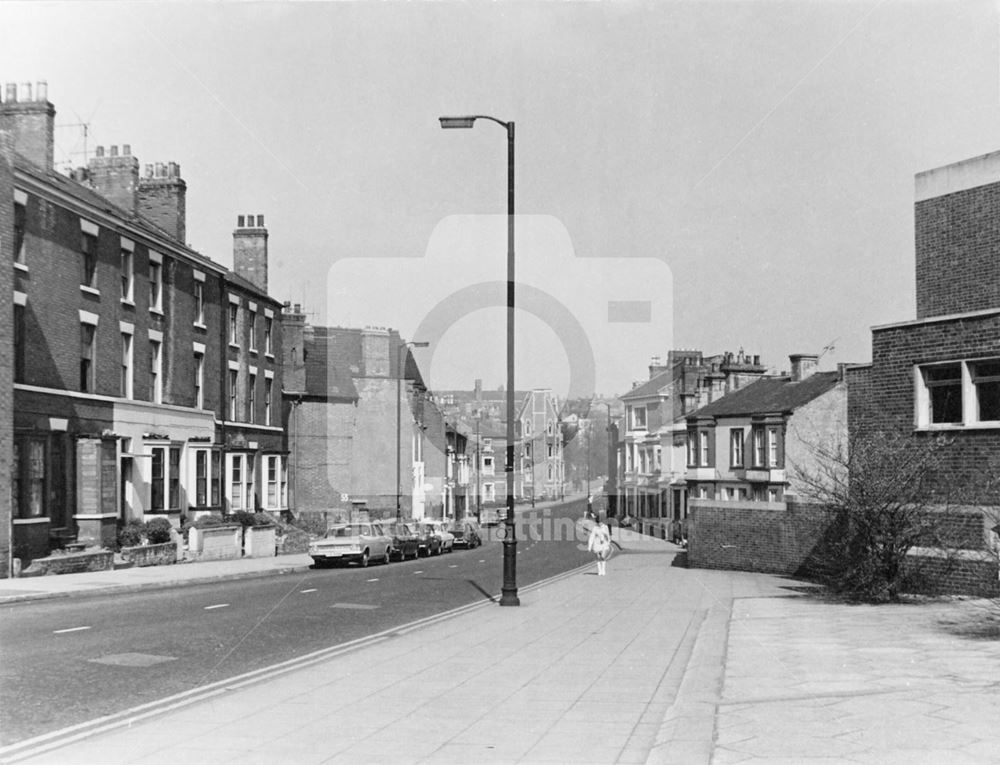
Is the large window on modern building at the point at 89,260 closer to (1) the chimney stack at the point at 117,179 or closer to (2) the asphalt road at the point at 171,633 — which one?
(1) the chimney stack at the point at 117,179

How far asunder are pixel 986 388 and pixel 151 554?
23.4m

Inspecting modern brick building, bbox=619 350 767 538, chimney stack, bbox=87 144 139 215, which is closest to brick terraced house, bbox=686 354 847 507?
modern brick building, bbox=619 350 767 538

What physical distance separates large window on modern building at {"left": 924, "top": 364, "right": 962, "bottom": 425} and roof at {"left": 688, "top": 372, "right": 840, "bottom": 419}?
27316mm

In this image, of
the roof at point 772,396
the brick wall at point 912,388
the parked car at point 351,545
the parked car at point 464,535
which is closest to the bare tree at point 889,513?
the brick wall at point 912,388

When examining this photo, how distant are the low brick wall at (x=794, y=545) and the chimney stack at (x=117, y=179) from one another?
79.1 feet

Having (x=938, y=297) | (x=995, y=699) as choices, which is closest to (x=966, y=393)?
(x=938, y=297)

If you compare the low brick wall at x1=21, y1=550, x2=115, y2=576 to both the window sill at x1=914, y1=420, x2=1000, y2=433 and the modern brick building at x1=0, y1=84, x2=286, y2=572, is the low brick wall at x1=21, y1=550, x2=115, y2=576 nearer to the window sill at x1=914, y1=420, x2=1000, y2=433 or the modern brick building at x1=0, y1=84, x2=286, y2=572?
the modern brick building at x1=0, y1=84, x2=286, y2=572

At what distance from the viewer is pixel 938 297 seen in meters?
23.4

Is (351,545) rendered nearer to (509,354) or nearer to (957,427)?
(509,354)

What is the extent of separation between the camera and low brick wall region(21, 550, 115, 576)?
979 inches

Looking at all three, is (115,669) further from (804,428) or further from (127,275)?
(804,428)

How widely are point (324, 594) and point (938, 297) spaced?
15.7m

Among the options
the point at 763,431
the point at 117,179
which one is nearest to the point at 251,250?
the point at 117,179

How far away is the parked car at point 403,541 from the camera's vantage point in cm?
3753
